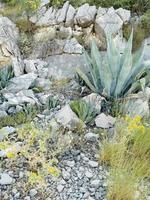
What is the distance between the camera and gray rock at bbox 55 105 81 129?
4.07 meters

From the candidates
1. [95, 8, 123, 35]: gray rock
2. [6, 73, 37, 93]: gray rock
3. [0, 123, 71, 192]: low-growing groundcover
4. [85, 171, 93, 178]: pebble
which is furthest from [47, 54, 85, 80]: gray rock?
[85, 171, 93, 178]: pebble

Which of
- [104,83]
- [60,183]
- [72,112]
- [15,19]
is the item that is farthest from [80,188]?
[15,19]

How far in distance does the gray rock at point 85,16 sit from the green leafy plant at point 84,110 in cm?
202

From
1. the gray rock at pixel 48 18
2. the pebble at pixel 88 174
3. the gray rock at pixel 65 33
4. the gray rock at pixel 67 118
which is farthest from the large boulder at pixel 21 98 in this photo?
the gray rock at pixel 48 18

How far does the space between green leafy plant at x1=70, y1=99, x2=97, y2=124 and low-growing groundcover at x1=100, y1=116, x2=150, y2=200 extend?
0.43 metres

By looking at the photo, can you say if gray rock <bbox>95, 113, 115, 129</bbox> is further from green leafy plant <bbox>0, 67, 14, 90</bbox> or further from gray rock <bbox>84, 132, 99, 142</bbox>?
green leafy plant <bbox>0, 67, 14, 90</bbox>

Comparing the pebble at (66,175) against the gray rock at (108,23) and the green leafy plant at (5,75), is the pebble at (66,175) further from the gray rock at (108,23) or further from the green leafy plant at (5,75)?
the gray rock at (108,23)

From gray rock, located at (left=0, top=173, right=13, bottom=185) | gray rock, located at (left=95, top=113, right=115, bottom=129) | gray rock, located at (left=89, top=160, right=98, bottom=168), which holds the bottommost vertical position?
gray rock, located at (left=89, top=160, right=98, bottom=168)

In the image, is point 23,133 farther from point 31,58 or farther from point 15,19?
point 15,19

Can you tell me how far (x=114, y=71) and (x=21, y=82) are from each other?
3.59ft

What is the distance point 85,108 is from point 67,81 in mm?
996

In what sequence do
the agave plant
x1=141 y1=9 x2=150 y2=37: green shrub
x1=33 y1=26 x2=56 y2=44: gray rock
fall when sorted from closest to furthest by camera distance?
the agave plant < x1=33 y1=26 x2=56 y2=44: gray rock < x1=141 y1=9 x2=150 y2=37: green shrub

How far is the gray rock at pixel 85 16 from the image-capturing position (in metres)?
6.00

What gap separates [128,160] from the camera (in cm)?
357
